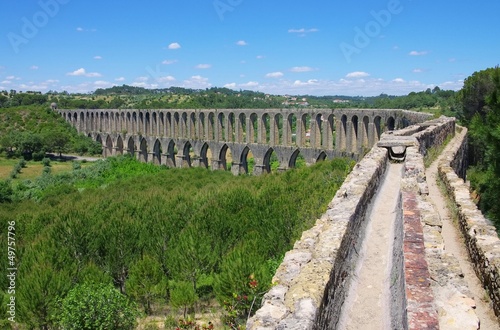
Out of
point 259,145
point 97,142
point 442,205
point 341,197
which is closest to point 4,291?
point 341,197

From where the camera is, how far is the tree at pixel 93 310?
10.2 metres

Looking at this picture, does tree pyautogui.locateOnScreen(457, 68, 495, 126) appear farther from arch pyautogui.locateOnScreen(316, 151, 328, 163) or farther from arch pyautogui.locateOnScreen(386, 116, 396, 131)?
arch pyautogui.locateOnScreen(316, 151, 328, 163)

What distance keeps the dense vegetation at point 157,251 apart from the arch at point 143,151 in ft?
125

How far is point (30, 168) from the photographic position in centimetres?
5425

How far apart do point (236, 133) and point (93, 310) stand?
3401 cm

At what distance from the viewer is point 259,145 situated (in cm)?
4053

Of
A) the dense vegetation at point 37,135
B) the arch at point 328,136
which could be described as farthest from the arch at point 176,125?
the arch at point 328,136

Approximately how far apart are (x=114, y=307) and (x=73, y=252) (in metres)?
4.55

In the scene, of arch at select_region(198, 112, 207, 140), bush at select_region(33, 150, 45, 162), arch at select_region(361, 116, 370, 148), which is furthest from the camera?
bush at select_region(33, 150, 45, 162)

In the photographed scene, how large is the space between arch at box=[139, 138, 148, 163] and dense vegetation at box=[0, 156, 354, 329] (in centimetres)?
3796

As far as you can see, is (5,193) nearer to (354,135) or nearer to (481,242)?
(354,135)

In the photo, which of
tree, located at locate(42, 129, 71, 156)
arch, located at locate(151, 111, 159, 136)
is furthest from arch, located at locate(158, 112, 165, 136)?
tree, located at locate(42, 129, 71, 156)

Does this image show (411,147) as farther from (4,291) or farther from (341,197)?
(4,291)

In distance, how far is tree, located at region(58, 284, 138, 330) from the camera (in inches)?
404
